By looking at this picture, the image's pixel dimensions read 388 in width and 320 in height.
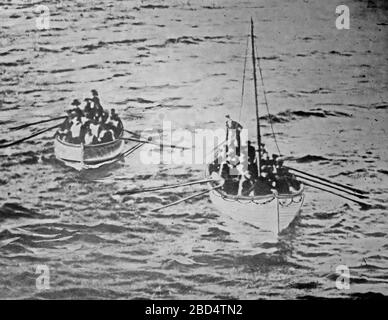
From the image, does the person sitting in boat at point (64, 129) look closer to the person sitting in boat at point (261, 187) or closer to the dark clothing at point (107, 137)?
the dark clothing at point (107, 137)

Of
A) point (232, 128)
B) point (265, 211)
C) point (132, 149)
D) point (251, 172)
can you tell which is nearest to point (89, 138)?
point (132, 149)

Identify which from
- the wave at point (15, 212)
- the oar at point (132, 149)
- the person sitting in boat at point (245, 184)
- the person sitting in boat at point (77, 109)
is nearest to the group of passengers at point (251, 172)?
the person sitting in boat at point (245, 184)

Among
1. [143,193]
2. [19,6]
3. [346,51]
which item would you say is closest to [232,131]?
[143,193]

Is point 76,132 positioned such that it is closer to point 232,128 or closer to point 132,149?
point 132,149

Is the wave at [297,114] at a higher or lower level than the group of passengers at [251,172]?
higher

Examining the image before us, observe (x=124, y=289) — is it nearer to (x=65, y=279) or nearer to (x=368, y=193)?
(x=65, y=279)

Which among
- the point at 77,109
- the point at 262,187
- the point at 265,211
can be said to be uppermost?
the point at 77,109
